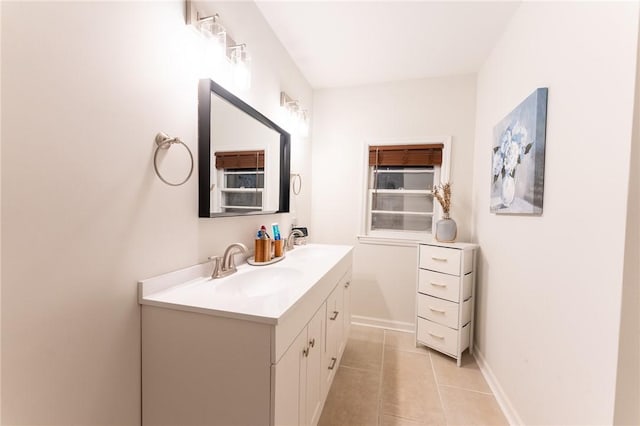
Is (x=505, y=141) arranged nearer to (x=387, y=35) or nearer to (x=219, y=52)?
(x=387, y=35)

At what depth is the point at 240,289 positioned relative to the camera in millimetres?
1234

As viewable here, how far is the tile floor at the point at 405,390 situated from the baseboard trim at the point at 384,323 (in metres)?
0.24

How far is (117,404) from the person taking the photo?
870 millimetres

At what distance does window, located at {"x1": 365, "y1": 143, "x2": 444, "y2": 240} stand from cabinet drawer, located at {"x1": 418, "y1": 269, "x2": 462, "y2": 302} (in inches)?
18.9

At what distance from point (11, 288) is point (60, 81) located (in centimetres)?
53

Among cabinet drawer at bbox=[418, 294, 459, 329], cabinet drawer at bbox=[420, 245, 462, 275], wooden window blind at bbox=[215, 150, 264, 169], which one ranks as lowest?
cabinet drawer at bbox=[418, 294, 459, 329]

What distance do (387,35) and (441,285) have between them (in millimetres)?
1932

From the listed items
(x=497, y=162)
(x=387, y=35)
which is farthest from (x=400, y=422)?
(x=387, y=35)

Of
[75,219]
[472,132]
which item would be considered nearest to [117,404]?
[75,219]

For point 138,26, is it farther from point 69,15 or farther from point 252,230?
point 252,230

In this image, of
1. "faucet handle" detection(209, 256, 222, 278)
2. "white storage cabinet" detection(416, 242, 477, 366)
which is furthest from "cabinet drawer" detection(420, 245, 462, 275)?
"faucet handle" detection(209, 256, 222, 278)

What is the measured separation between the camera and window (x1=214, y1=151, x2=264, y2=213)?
4.36 feet

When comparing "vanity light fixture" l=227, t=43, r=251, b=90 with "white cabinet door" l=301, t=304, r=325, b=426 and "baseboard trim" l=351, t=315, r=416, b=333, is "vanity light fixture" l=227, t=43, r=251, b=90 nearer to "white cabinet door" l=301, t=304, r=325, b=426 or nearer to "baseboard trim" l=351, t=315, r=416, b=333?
"white cabinet door" l=301, t=304, r=325, b=426

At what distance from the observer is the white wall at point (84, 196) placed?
62 centimetres
